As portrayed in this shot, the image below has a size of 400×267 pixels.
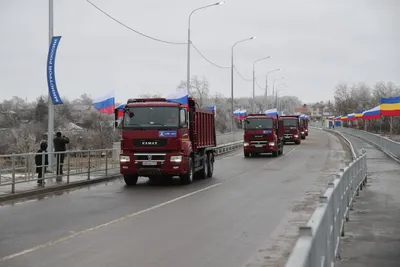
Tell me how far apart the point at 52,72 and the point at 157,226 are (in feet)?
34.4

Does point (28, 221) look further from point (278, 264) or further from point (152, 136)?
point (152, 136)

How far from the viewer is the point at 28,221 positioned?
426 inches

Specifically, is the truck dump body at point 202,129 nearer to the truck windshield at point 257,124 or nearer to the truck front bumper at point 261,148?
the truck front bumper at point 261,148

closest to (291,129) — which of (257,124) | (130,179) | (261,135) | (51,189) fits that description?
(257,124)

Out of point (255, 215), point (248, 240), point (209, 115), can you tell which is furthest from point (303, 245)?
point (209, 115)

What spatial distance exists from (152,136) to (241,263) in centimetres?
1041

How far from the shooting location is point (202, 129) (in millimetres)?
20562

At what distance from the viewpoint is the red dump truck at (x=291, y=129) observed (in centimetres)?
5459

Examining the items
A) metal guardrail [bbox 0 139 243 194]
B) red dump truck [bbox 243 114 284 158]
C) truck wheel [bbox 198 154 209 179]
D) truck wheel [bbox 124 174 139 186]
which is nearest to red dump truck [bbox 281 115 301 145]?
red dump truck [bbox 243 114 284 158]

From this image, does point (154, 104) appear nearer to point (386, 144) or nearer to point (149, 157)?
point (149, 157)

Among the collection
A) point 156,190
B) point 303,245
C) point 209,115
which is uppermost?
point 209,115

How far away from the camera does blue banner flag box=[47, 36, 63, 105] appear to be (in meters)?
18.7

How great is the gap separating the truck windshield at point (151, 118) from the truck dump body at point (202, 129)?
4.80 ft

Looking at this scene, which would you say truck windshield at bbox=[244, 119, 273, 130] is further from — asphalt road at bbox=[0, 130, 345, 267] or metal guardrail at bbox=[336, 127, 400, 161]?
asphalt road at bbox=[0, 130, 345, 267]
